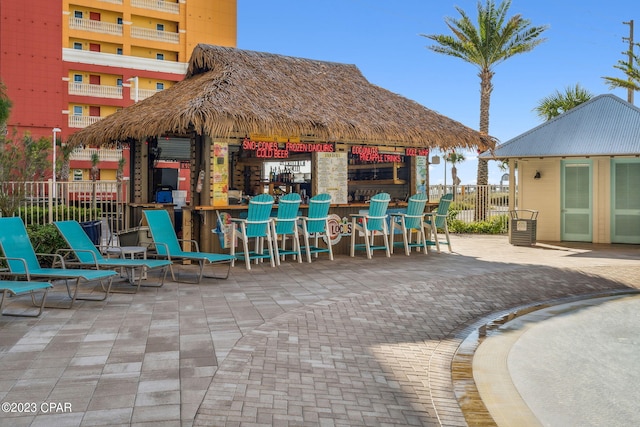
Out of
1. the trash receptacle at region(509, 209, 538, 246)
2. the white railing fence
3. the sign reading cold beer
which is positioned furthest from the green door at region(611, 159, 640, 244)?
the sign reading cold beer

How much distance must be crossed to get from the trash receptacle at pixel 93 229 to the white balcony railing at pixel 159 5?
33.3m

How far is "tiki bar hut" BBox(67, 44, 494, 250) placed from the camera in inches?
432

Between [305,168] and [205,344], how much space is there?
1005 centimetres

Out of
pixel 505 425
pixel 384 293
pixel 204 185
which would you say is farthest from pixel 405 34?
pixel 505 425

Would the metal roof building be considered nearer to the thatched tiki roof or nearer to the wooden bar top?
the thatched tiki roof

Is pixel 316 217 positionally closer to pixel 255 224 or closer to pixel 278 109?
pixel 255 224

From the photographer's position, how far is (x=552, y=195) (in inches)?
630

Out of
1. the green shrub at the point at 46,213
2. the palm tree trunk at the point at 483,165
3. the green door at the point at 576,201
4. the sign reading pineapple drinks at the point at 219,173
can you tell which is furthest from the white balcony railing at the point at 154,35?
the sign reading pineapple drinks at the point at 219,173

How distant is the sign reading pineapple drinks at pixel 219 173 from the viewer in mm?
10984

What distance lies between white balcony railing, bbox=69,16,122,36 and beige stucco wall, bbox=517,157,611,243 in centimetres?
3073

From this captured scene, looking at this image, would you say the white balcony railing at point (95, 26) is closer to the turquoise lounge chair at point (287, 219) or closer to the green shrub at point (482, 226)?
the green shrub at point (482, 226)

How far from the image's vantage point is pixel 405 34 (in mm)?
24219

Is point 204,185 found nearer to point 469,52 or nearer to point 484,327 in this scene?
point 484,327

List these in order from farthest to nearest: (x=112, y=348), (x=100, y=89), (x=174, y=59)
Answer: (x=174, y=59) → (x=100, y=89) → (x=112, y=348)
